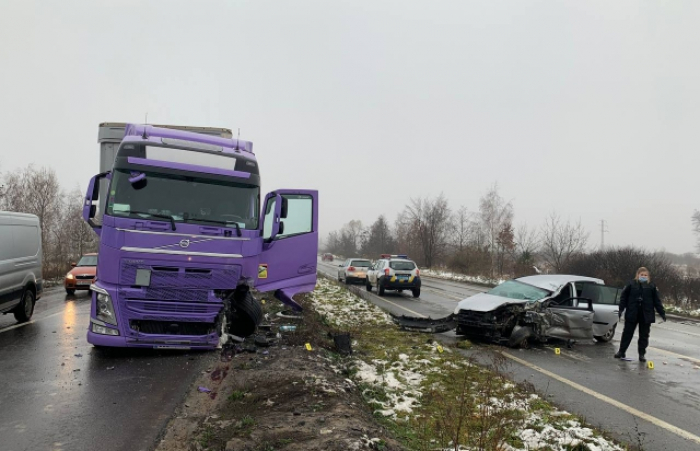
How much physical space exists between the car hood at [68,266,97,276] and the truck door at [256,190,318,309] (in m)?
12.3

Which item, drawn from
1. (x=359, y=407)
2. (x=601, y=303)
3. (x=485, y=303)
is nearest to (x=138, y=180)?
(x=359, y=407)

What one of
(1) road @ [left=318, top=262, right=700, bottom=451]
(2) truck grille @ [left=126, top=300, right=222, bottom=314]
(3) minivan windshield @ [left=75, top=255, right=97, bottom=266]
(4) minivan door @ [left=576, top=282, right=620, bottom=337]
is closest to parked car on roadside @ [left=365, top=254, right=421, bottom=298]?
(1) road @ [left=318, top=262, right=700, bottom=451]

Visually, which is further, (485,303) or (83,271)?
(83,271)

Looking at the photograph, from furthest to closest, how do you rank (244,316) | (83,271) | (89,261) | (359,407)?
(89,261) < (83,271) < (244,316) < (359,407)

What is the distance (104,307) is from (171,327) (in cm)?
96

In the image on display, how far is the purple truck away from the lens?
250 inches

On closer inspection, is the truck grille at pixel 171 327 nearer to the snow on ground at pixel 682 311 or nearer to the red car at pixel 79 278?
the red car at pixel 79 278

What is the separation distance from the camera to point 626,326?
350 inches

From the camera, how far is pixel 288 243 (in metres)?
7.63

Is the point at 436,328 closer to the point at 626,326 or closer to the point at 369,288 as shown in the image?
the point at 626,326

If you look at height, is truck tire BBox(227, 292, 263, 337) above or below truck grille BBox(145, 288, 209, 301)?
below

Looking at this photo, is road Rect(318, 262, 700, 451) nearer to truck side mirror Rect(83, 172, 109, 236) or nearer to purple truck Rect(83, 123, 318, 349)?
purple truck Rect(83, 123, 318, 349)

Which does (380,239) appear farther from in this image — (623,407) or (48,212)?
(623,407)

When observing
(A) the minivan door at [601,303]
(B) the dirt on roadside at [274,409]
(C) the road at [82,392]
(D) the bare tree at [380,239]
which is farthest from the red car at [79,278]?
(D) the bare tree at [380,239]
